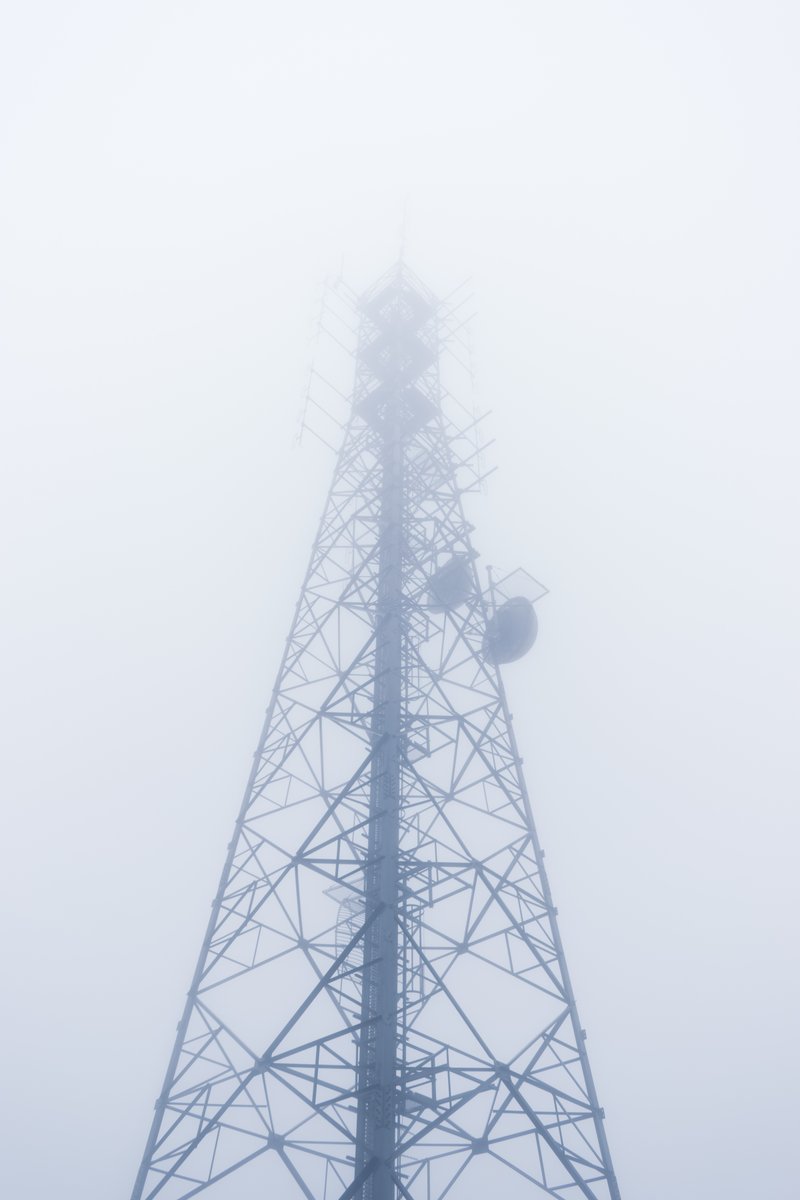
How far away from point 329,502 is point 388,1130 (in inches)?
404

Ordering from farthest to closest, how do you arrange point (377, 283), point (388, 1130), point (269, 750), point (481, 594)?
point (377, 283)
point (481, 594)
point (269, 750)
point (388, 1130)

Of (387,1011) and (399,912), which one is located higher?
(399,912)

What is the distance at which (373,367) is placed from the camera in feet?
55.6

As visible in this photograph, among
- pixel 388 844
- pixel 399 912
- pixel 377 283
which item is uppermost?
pixel 377 283

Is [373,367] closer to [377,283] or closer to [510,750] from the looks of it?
[377,283]

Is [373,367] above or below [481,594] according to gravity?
above

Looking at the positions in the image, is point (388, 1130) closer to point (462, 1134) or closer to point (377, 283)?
point (462, 1134)

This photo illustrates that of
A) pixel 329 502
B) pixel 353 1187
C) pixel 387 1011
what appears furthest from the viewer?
pixel 329 502

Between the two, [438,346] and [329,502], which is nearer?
[329,502]

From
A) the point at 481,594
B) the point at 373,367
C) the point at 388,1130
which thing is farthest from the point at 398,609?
the point at 373,367

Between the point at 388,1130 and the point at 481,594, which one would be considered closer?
the point at 388,1130

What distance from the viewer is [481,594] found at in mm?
12930

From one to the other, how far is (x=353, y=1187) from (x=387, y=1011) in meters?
1.62

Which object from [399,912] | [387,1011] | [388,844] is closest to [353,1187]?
[387,1011]
